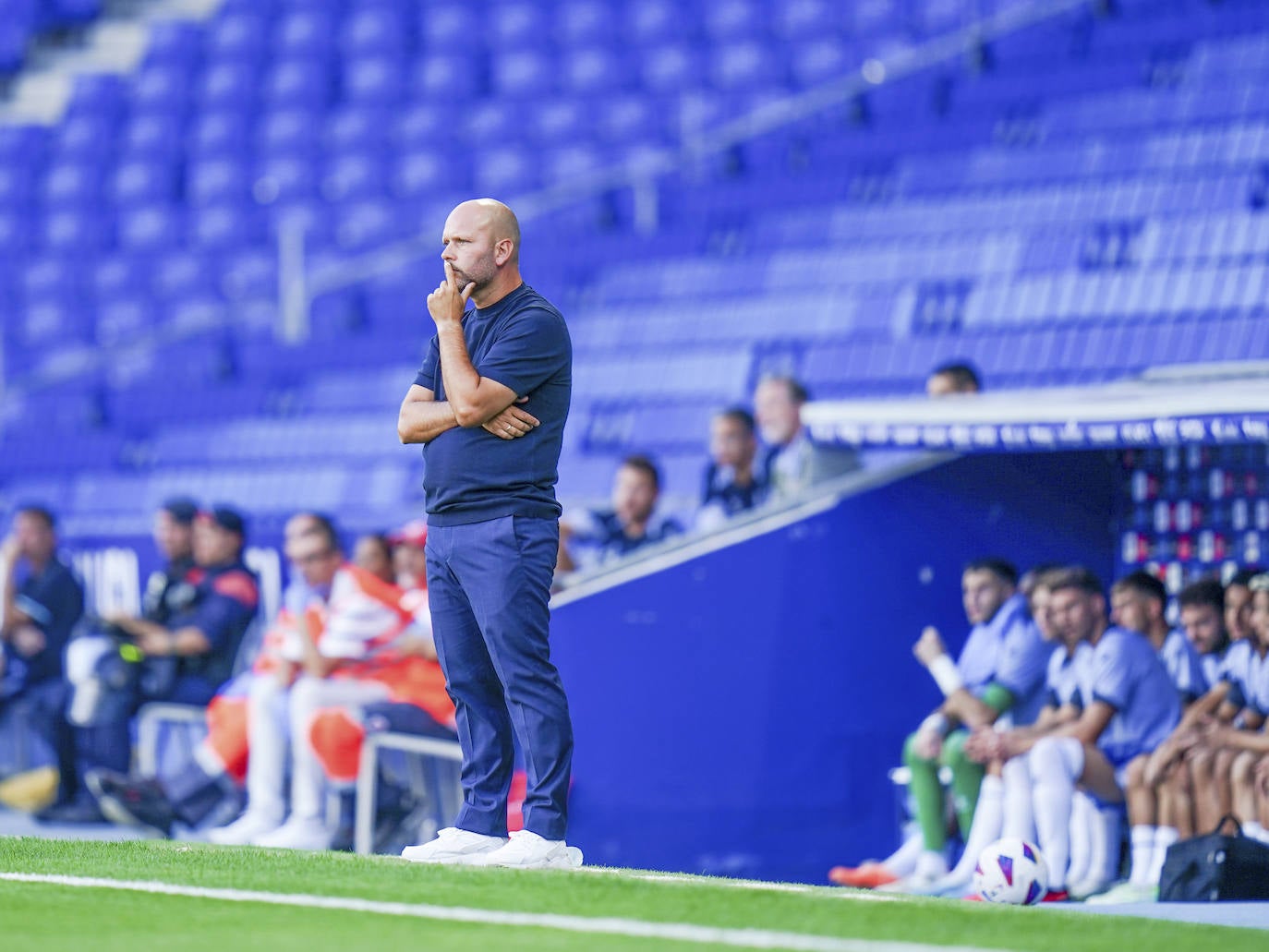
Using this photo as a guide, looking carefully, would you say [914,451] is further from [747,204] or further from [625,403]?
[747,204]

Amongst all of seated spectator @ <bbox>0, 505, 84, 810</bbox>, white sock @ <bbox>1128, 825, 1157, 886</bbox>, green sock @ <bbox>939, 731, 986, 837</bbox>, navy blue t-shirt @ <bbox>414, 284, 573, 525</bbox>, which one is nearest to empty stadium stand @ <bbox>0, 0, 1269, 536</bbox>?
seated spectator @ <bbox>0, 505, 84, 810</bbox>

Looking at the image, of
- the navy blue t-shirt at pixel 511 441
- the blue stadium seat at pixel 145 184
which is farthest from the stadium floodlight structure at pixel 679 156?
the navy blue t-shirt at pixel 511 441

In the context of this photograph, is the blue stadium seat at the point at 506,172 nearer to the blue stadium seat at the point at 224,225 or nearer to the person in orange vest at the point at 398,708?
the blue stadium seat at the point at 224,225

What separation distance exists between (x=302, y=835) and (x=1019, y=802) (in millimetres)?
2782

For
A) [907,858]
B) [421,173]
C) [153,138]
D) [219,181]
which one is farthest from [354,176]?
[907,858]

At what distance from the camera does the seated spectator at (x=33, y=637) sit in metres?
9.59

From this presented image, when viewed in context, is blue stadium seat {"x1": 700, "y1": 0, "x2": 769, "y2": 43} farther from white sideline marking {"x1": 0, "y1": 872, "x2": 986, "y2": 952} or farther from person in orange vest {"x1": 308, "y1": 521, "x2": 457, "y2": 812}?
white sideline marking {"x1": 0, "y1": 872, "x2": 986, "y2": 952}

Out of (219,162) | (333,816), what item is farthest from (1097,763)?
(219,162)

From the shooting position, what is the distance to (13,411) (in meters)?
14.8

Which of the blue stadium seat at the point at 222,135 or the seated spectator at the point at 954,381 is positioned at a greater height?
the blue stadium seat at the point at 222,135

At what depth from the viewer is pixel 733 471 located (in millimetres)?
8195

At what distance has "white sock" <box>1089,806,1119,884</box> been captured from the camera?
664 cm

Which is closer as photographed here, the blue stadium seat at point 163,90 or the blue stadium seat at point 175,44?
the blue stadium seat at point 163,90

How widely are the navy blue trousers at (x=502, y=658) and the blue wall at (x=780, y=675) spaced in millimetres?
2706
